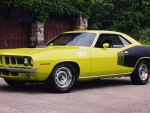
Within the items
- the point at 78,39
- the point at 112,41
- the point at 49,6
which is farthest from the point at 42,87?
the point at 49,6

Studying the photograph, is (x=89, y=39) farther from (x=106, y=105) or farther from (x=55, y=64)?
(x=106, y=105)

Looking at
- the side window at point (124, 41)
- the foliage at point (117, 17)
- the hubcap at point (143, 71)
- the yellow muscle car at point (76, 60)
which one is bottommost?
the hubcap at point (143, 71)

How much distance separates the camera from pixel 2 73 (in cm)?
850

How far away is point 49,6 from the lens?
60.8 ft

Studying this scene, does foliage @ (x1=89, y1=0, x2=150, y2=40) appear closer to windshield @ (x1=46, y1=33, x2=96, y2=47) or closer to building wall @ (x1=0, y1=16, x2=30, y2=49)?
building wall @ (x1=0, y1=16, x2=30, y2=49)

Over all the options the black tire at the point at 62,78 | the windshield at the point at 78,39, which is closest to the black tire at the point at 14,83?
the black tire at the point at 62,78

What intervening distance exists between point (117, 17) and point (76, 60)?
3271 cm

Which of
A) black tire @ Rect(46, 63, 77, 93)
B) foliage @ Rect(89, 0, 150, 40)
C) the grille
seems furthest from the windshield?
foliage @ Rect(89, 0, 150, 40)

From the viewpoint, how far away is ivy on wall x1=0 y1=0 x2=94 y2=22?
56.4 feet

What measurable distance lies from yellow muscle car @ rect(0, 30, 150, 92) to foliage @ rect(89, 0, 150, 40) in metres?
25.7

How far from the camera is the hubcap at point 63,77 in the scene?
329 inches

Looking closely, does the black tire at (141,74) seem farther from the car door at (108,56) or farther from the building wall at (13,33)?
the building wall at (13,33)

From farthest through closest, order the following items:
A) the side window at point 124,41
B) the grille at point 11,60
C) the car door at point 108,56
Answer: the side window at point 124,41
the car door at point 108,56
the grille at point 11,60

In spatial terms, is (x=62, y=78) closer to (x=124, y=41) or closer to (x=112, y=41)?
(x=112, y=41)
